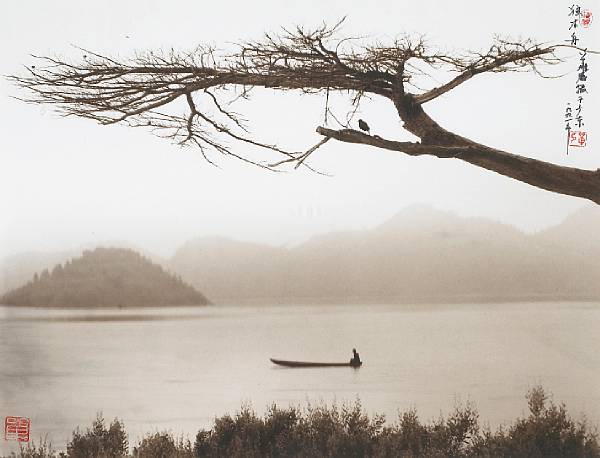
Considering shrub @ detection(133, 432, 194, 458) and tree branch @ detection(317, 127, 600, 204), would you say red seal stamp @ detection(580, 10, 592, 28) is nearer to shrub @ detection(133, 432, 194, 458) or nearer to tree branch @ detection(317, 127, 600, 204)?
tree branch @ detection(317, 127, 600, 204)

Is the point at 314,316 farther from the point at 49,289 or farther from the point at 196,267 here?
the point at 49,289

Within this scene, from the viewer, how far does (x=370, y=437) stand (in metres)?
3.25

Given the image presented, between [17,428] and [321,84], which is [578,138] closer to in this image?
[321,84]

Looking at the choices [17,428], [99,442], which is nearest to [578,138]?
[99,442]

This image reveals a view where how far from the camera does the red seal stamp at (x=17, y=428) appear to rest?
11.8 ft

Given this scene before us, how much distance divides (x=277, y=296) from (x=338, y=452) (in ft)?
2.24

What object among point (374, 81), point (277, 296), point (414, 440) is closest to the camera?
point (374, 81)

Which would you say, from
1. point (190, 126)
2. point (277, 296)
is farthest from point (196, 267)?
point (190, 126)

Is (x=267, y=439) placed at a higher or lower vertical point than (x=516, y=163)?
lower

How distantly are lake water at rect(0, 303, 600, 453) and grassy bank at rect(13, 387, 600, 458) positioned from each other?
44 mm

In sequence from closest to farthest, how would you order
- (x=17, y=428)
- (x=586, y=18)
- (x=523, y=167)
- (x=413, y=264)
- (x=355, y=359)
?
(x=523, y=167) < (x=586, y=18) < (x=355, y=359) < (x=413, y=264) < (x=17, y=428)

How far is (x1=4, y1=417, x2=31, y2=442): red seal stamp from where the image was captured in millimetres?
3602

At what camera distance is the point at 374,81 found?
118 inches

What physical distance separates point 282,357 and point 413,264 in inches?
26.2
